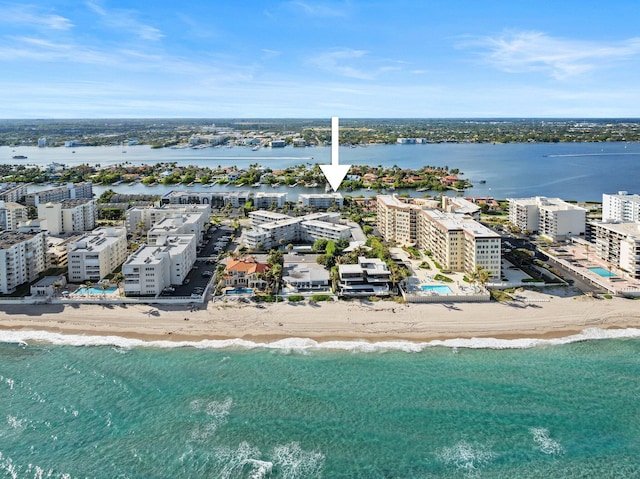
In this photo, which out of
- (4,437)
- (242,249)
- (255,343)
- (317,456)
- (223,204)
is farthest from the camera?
(223,204)

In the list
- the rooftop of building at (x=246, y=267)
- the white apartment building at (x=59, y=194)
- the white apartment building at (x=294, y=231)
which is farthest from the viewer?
the white apartment building at (x=59, y=194)

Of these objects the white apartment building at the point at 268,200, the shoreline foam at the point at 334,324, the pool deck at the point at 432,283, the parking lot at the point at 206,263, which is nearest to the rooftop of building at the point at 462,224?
the pool deck at the point at 432,283

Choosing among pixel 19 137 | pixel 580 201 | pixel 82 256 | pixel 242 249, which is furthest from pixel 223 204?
pixel 19 137

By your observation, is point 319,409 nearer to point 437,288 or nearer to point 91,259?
point 437,288

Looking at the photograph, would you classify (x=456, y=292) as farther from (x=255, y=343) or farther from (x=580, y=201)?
(x=580, y=201)

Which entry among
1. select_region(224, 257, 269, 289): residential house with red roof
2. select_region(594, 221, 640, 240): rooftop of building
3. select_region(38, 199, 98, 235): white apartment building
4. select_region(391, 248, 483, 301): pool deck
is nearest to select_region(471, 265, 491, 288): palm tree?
select_region(391, 248, 483, 301): pool deck

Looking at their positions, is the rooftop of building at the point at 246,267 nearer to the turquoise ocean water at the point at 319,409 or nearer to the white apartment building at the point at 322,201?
the turquoise ocean water at the point at 319,409
